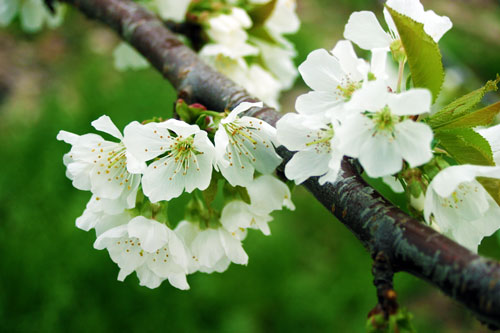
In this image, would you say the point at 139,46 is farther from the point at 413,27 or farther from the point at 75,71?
the point at 75,71

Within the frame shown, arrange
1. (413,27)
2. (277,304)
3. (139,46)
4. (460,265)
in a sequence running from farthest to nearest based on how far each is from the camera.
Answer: (277,304), (139,46), (413,27), (460,265)

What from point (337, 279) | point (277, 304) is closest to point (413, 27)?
point (277, 304)

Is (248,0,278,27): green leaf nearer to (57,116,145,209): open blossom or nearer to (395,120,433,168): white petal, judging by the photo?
(57,116,145,209): open blossom

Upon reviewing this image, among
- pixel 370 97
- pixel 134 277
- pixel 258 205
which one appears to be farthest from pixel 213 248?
pixel 134 277

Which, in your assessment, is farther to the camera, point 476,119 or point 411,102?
point 476,119

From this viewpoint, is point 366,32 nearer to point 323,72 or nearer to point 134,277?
point 323,72

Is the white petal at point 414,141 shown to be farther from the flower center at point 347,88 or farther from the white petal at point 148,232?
the white petal at point 148,232

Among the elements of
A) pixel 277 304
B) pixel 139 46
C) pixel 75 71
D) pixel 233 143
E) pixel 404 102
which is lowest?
pixel 75 71
